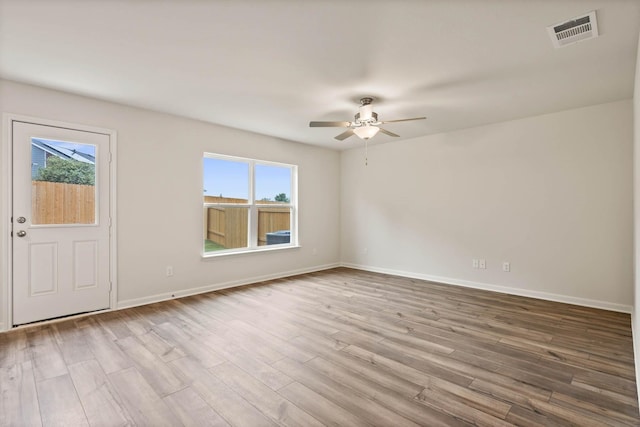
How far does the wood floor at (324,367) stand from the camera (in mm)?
1889

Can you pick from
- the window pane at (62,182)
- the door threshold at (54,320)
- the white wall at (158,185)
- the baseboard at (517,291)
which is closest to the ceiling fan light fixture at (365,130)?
the white wall at (158,185)

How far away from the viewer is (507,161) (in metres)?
4.63

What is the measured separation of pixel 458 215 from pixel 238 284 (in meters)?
3.75

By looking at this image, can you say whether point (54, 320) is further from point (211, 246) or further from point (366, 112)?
point (366, 112)

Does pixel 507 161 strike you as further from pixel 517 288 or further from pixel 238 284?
pixel 238 284

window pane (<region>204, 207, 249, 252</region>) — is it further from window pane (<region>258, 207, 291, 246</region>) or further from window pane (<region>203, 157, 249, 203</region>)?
window pane (<region>258, 207, 291, 246</region>)

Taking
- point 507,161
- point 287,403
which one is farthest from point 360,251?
point 287,403

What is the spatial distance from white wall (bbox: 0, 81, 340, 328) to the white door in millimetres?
163

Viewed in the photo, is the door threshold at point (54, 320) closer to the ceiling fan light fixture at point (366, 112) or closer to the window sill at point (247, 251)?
the window sill at point (247, 251)

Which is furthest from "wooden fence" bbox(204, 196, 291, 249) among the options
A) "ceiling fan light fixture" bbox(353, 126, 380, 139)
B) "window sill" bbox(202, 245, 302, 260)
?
"ceiling fan light fixture" bbox(353, 126, 380, 139)

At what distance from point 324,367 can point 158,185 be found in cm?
325

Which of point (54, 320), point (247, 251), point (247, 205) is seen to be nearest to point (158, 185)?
point (247, 205)

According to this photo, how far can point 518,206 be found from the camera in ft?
14.9

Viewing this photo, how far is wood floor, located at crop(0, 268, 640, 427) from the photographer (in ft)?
6.20
